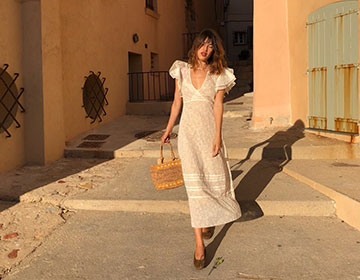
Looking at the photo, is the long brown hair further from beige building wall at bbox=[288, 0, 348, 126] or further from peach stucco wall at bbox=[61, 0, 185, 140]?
peach stucco wall at bbox=[61, 0, 185, 140]

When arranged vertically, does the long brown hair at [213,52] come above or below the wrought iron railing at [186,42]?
below

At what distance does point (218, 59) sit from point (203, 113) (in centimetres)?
44

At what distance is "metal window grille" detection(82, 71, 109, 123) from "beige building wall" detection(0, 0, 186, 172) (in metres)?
0.19

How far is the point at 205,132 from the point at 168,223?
1.15 meters

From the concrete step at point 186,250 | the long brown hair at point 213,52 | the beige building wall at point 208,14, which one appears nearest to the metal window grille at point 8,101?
the concrete step at point 186,250

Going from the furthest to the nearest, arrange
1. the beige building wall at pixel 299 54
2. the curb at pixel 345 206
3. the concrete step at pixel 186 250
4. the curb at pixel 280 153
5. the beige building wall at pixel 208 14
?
the beige building wall at pixel 208 14
the beige building wall at pixel 299 54
the curb at pixel 280 153
the curb at pixel 345 206
the concrete step at pixel 186 250

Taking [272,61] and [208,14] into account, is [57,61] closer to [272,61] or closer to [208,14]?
[272,61]

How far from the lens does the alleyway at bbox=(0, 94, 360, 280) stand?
251 centimetres

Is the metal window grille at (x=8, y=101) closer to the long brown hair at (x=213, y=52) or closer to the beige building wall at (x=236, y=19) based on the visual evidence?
the long brown hair at (x=213, y=52)

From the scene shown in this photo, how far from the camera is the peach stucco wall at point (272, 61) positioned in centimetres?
690

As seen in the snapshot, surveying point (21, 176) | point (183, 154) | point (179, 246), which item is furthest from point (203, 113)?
point (21, 176)

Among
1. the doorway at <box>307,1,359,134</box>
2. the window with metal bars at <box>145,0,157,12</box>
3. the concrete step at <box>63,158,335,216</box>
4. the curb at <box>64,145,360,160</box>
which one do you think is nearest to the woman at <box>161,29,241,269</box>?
the concrete step at <box>63,158,335,216</box>

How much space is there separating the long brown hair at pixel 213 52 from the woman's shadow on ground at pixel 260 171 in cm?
147

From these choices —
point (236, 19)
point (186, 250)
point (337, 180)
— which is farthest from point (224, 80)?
point (236, 19)
